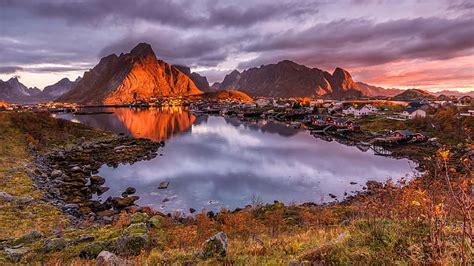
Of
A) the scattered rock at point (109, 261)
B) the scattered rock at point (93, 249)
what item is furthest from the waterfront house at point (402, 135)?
the scattered rock at point (109, 261)

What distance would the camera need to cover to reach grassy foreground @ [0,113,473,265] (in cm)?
544

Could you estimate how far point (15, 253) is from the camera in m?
12.3

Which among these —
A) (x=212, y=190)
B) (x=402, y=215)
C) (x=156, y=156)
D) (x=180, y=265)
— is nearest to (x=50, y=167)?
(x=156, y=156)

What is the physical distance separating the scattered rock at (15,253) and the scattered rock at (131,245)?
4.16 meters

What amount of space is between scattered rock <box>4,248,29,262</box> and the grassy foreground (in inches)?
8.2

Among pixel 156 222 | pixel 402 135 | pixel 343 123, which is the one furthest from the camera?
pixel 343 123

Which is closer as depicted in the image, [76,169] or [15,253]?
[15,253]

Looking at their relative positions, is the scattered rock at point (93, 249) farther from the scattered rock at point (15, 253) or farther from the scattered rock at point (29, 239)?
the scattered rock at point (29, 239)

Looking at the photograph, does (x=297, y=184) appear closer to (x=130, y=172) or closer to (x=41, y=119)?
(x=130, y=172)

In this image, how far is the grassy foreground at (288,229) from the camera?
17.8ft

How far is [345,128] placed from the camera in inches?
3573

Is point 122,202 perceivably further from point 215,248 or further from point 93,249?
point 215,248

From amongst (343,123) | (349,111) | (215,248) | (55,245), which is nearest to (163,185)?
(55,245)

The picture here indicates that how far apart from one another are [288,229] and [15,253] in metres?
14.5
